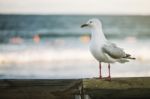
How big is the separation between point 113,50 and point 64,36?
1.05 feet

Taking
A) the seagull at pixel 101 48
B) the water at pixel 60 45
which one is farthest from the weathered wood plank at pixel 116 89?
the water at pixel 60 45

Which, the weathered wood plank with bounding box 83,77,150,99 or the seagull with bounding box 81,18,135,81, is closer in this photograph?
the weathered wood plank with bounding box 83,77,150,99

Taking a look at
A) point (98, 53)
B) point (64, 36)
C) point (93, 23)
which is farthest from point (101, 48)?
point (64, 36)

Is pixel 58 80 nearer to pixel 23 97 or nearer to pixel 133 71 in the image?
pixel 23 97

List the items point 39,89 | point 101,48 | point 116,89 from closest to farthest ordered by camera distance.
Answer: point 116,89, point 101,48, point 39,89

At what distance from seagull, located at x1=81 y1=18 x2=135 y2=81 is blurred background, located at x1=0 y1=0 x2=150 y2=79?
67 millimetres

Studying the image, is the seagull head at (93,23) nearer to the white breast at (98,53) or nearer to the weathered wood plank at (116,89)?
the white breast at (98,53)

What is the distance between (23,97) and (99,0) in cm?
75

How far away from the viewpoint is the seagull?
79.6 inches

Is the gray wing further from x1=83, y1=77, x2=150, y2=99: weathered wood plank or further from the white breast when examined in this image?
x1=83, y1=77, x2=150, y2=99: weathered wood plank

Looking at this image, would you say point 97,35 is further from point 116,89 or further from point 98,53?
point 116,89

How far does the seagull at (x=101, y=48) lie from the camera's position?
Answer: 2021 mm

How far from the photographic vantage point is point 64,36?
215cm

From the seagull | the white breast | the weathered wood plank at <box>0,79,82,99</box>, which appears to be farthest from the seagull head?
A: the weathered wood plank at <box>0,79,82,99</box>
